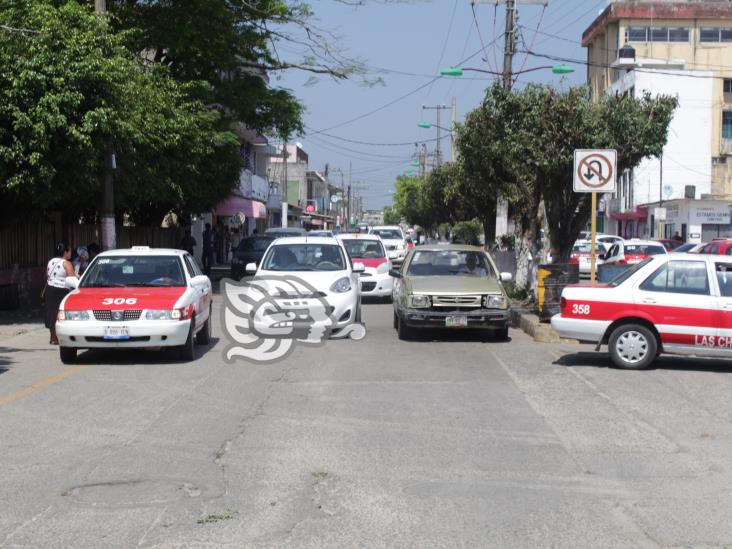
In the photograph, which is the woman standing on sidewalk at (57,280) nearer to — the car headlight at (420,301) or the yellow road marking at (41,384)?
the yellow road marking at (41,384)

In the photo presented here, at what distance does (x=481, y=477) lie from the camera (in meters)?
7.18

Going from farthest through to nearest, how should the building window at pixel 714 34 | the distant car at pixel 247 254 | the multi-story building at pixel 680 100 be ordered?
1. the building window at pixel 714 34
2. the multi-story building at pixel 680 100
3. the distant car at pixel 247 254

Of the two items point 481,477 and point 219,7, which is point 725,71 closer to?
point 219,7

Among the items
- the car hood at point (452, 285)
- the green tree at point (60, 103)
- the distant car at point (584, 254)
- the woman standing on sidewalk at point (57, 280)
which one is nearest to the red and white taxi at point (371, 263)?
the distant car at point (584, 254)

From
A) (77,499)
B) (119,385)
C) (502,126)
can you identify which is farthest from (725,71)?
(77,499)

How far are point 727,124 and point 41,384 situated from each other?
59.3 m

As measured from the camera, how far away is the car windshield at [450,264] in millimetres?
17188

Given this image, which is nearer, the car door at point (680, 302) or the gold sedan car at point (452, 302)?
the car door at point (680, 302)

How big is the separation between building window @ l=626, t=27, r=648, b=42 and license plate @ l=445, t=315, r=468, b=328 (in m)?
57.1

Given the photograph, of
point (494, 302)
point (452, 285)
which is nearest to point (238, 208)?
point (452, 285)

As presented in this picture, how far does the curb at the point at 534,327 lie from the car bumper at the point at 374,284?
17.1 feet

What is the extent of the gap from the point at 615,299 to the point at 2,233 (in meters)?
15.5

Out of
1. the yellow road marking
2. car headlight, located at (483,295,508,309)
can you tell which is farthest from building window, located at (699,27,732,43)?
the yellow road marking

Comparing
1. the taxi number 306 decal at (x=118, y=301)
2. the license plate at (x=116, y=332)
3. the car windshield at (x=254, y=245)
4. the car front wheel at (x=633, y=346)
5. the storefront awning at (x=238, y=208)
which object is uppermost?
the storefront awning at (x=238, y=208)
